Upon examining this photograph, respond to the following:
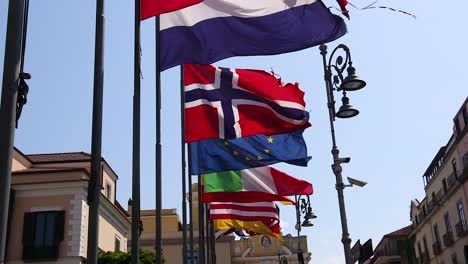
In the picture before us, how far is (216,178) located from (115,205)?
19.8 m

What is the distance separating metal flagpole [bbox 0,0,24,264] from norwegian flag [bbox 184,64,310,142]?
8.91 meters

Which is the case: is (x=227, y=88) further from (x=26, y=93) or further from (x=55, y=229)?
(x=55, y=229)

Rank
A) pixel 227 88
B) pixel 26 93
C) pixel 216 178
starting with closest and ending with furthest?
1. pixel 26 93
2. pixel 227 88
3. pixel 216 178

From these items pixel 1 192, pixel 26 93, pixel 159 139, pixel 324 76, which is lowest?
pixel 1 192

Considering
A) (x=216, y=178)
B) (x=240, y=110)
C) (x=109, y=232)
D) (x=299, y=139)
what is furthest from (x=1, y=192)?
(x=109, y=232)

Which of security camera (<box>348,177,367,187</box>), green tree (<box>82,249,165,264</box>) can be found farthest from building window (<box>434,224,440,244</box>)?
security camera (<box>348,177,367,187</box>)

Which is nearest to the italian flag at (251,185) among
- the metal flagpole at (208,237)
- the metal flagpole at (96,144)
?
the metal flagpole at (208,237)

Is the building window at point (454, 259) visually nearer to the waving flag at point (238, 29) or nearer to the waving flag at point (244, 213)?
the waving flag at point (244, 213)

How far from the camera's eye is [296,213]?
33562mm

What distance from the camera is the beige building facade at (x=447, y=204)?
47125 millimetres

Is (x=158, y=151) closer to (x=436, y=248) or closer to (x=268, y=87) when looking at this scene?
(x=268, y=87)

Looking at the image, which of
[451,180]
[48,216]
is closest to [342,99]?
[48,216]

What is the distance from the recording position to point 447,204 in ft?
174

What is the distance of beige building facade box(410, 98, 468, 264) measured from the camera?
47125 millimetres
